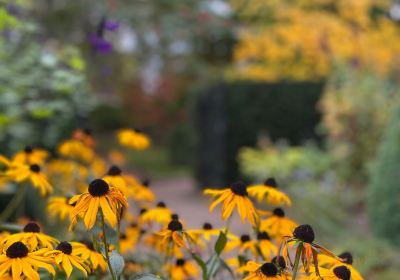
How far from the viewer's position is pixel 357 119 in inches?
291

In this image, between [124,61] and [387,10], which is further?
[124,61]

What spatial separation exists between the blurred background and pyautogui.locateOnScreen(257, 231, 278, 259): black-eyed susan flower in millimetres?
1554

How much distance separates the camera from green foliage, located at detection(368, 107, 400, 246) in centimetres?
495

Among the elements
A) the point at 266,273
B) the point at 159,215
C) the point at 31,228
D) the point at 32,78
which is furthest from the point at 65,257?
the point at 32,78

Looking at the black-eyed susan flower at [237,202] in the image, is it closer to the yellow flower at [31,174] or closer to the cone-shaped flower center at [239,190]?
the cone-shaped flower center at [239,190]

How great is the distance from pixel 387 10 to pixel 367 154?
7.81m

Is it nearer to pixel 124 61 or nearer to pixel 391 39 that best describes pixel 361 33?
pixel 391 39

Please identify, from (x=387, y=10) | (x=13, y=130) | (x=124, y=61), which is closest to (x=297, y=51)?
(x=387, y=10)

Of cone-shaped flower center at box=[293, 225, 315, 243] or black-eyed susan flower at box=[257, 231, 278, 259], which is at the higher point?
black-eyed susan flower at box=[257, 231, 278, 259]

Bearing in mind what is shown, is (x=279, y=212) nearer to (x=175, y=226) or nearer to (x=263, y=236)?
(x=263, y=236)

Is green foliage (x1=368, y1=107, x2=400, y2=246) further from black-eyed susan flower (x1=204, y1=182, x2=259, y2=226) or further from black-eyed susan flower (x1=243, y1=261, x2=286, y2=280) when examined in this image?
black-eyed susan flower (x1=243, y1=261, x2=286, y2=280)

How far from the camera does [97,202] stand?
4.63ft

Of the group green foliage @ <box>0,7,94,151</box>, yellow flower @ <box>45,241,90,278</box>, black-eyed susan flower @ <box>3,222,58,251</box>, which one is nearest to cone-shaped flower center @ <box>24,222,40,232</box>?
black-eyed susan flower @ <box>3,222,58,251</box>

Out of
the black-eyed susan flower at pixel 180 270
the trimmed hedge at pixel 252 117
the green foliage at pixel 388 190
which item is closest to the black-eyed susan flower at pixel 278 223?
the black-eyed susan flower at pixel 180 270
